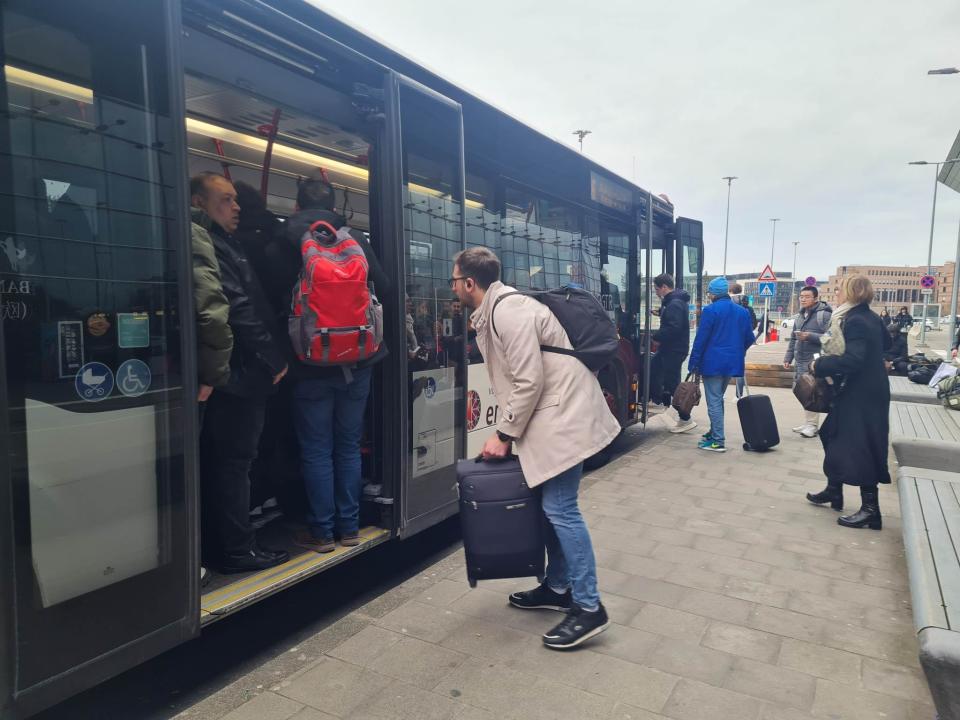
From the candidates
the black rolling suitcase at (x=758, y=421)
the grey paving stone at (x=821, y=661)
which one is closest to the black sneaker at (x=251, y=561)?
the grey paving stone at (x=821, y=661)

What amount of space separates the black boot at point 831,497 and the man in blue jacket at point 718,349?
7.18 ft

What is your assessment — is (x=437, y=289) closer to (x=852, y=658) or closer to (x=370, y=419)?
(x=370, y=419)

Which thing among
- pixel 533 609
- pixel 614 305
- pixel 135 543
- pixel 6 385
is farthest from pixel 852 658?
pixel 614 305

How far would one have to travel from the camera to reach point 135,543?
2561 mm

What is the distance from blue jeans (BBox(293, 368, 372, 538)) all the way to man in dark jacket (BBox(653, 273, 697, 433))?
5385 mm

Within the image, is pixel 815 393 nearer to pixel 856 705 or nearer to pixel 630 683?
pixel 856 705

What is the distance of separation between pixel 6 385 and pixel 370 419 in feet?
7.95

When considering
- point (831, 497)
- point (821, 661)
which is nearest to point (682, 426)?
point (831, 497)

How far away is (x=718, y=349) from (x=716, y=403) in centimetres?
63

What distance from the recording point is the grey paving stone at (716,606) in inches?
141

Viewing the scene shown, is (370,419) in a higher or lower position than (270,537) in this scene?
higher

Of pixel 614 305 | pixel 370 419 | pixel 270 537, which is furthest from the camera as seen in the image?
pixel 614 305

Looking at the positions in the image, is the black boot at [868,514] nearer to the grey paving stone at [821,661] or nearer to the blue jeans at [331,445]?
the grey paving stone at [821,661]

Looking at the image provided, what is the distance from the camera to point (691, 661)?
3.11 meters
